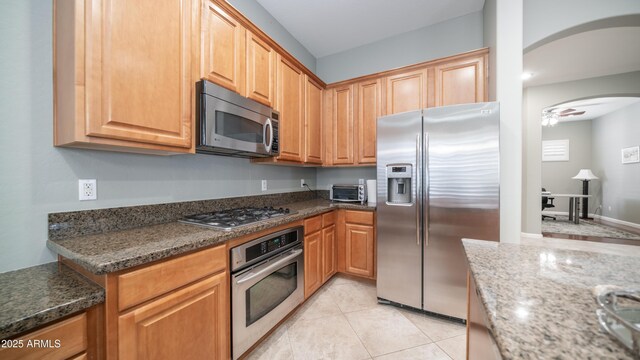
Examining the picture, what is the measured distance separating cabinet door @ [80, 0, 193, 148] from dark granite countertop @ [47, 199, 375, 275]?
0.52 metres

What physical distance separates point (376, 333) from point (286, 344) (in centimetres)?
71

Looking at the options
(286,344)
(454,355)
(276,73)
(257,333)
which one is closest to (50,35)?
(276,73)

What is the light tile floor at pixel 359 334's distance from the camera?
160 cm

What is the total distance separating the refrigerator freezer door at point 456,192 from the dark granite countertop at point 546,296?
940 millimetres

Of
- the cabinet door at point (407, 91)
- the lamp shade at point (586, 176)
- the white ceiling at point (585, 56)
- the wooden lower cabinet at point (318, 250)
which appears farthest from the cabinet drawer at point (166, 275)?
the lamp shade at point (586, 176)

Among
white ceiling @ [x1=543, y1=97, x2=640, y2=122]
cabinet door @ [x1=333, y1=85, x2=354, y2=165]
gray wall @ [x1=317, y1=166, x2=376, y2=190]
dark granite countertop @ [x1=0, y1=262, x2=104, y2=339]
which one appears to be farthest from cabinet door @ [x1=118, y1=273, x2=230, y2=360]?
white ceiling @ [x1=543, y1=97, x2=640, y2=122]

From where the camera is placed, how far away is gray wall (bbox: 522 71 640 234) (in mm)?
3943

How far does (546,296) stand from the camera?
0.58 metres

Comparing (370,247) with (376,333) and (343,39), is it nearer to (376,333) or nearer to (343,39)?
(376,333)

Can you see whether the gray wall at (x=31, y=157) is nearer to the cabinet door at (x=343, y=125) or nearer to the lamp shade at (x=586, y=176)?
the cabinet door at (x=343, y=125)

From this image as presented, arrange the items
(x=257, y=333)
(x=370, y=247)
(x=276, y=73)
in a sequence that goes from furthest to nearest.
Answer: (x=370, y=247) → (x=276, y=73) → (x=257, y=333)

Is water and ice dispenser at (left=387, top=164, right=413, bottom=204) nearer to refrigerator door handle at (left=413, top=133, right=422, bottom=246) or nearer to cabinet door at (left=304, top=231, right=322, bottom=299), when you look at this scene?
refrigerator door handle at (left=413, top=133, right=422, bottom=246)

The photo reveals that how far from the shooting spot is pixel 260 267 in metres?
1.56

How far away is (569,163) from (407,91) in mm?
7456
